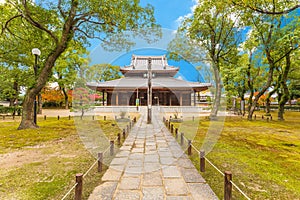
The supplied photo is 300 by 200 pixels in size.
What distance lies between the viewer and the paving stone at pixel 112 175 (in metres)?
3.45

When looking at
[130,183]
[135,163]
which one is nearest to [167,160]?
[135,163]

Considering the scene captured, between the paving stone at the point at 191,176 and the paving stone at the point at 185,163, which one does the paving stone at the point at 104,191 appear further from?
the paving stone at the point at 185,163

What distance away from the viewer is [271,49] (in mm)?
13867

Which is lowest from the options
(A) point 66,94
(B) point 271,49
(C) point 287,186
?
(C) point 287,186

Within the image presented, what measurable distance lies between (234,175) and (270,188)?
67 centimetres

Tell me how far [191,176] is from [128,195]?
147 cm

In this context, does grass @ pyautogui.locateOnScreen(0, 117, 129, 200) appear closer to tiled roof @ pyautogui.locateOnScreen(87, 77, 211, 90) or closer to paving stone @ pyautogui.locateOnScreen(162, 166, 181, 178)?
paving stone @ pyautogui.locateOnScreen(162, 166, 181, 178)

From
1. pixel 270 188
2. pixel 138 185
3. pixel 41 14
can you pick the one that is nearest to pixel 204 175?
pixel 270 188

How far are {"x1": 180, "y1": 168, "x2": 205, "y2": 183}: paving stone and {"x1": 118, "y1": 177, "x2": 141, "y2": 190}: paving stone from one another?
101 cm

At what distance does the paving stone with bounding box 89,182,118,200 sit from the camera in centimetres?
277

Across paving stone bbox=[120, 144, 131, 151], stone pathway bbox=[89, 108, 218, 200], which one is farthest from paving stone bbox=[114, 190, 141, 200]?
paving stone bbox=[120, 144, 131, 151]

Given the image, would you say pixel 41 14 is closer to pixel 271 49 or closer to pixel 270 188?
pixel 270 188

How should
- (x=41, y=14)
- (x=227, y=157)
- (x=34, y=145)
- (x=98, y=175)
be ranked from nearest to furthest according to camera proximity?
1. (x=98, y=175)
2. (x=227, y=157)
3. (x=34, y=145)
4. (x=41, y=14)

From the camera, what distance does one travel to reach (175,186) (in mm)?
3168
